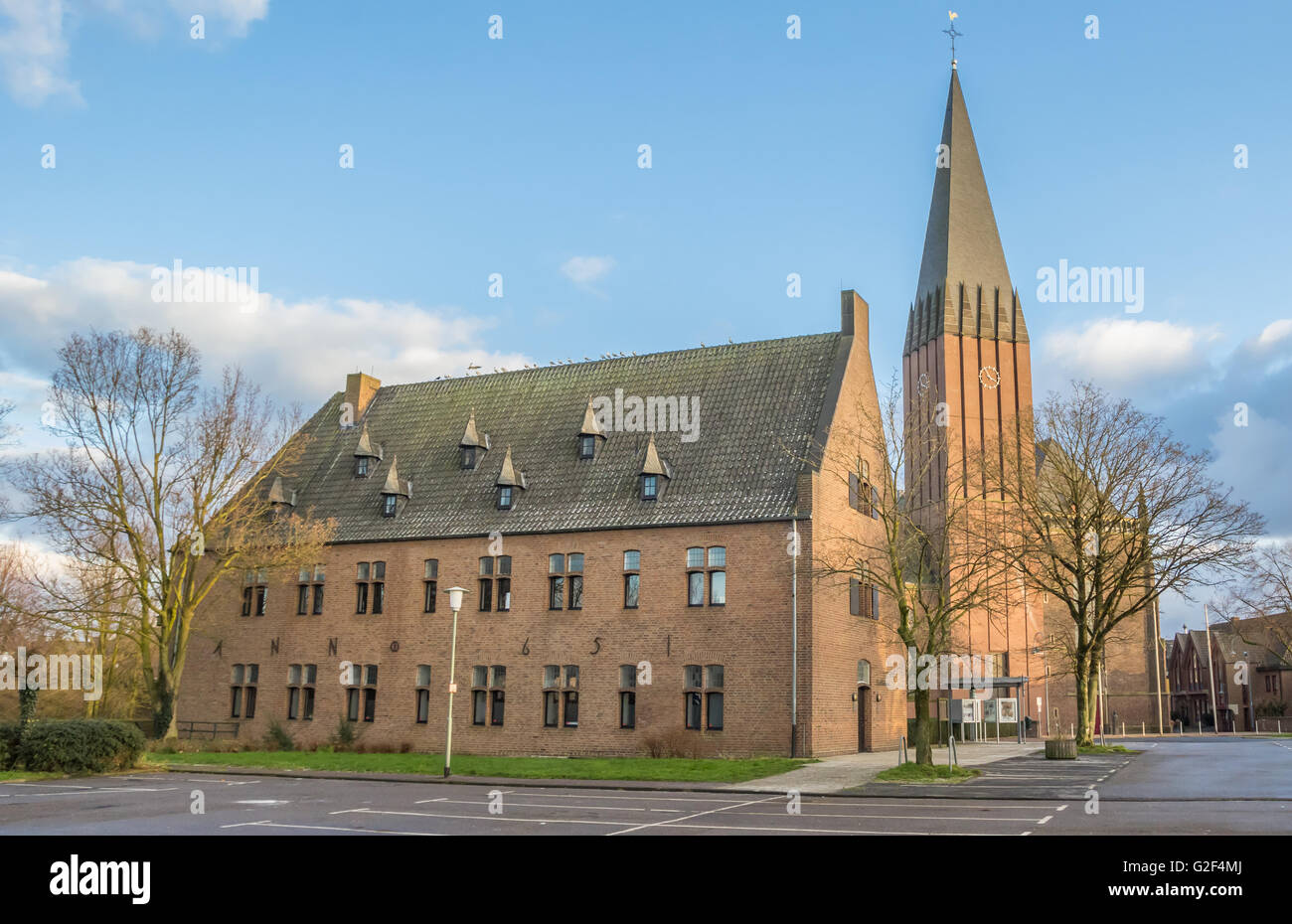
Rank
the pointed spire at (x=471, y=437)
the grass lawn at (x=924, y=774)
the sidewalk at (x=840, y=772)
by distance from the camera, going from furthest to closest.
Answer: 1. the pointed spire at (x=471, y=437)
2. the grass lawn at (x=924, y=774)
3. the sidewalk at (x=840, y=772)

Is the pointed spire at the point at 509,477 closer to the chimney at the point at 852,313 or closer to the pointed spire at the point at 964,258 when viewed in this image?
the chimney at the point at 852,313

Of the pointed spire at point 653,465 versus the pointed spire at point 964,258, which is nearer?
the pointed spire at point 653,465

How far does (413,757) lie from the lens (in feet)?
106

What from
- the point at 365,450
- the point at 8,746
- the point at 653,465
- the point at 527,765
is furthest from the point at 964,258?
the point at 8,746

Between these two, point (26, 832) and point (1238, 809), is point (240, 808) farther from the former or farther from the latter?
point (1238, 809)

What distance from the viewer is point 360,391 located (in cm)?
4762

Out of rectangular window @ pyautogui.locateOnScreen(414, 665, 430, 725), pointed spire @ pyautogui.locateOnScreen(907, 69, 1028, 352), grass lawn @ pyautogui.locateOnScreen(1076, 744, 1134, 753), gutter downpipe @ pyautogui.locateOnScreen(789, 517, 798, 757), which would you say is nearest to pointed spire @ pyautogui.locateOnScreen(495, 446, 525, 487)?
rectangular window @ pyautogui.locateOnScreen(414, 665, 430, 725)

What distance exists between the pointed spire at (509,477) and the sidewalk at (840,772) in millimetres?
15004

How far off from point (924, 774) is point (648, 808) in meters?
8.32

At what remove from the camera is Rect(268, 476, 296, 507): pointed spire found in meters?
43.6

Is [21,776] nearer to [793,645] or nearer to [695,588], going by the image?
[695,588]

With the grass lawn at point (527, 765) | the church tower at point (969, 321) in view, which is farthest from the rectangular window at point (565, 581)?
the church tower at point (969, 321)

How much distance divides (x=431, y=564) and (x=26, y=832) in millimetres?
24486

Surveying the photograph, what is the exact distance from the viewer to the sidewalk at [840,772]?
23.1m
